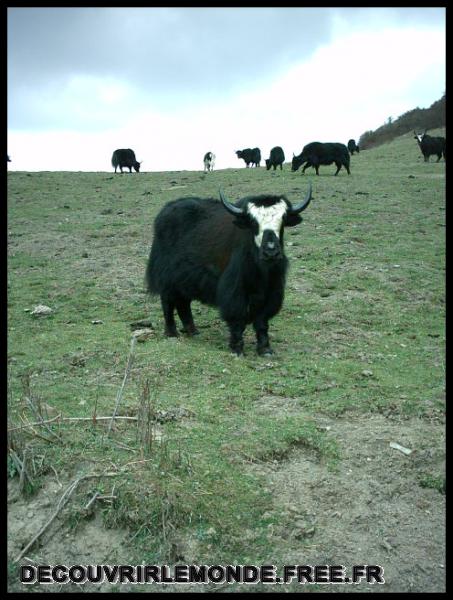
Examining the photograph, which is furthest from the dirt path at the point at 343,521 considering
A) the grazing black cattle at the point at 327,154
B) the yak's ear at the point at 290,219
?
the grazing black cattle at the point at 327,154

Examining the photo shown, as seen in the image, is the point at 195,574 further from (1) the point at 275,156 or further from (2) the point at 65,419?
(1) the point at 275,156

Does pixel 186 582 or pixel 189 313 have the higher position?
pixel 189 313

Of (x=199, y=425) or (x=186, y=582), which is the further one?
(x=199, y=425)

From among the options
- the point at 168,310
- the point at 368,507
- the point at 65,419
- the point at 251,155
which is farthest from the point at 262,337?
the point at 251,155

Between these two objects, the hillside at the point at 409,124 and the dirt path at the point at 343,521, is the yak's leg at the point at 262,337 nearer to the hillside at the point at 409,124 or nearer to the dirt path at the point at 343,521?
the dirt path at the point at 343,521

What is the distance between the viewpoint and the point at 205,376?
484cm

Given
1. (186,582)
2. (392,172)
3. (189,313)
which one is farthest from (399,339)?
(392,172)

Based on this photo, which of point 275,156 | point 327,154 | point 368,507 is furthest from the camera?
point 275,156

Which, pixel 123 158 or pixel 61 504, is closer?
pixel 61 504

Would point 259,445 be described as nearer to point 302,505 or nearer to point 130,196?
point 302,505

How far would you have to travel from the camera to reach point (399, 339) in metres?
5.85

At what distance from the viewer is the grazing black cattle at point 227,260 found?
546 cm

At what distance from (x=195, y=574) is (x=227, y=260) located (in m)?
3.54

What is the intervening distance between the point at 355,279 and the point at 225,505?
4907 millimetres
